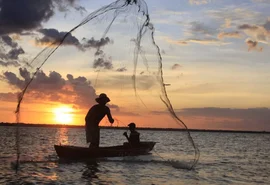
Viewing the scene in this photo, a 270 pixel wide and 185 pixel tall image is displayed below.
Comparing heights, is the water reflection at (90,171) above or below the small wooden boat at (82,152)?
below

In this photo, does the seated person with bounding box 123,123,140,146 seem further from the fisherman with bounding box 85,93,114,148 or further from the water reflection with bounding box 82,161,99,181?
the fisherman with bounding box 85,93,114,148

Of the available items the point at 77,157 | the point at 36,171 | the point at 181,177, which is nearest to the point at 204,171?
the point at 181,177

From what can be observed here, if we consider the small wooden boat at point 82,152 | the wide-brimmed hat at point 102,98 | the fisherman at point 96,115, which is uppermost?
the wide-brimmed hat at point 102,98

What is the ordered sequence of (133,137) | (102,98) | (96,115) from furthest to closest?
(133,137)
(96,115)
(102,98)

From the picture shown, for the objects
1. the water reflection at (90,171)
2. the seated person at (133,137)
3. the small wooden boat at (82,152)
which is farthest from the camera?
the seated person at (133,137)

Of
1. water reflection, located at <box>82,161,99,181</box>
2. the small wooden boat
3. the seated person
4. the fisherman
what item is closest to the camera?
water reflection, located at <box>82,161,99,181</box>

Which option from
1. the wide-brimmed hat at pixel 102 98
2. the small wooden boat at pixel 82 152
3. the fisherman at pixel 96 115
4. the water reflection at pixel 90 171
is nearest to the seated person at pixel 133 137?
the small wooden boat at pixel 82 152

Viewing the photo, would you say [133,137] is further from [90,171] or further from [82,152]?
[90,171]

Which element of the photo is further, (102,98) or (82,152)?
(82,152)

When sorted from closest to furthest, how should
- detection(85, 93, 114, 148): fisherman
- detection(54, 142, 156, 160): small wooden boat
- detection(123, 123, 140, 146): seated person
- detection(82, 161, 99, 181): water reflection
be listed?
detection(82, 161, 99, 181): water reflection < detection(85, 93, 114, 148): fisherman < detection(54, 142, 156, 160): small wooden boat < detection(123, 123, 140, 146): seated person

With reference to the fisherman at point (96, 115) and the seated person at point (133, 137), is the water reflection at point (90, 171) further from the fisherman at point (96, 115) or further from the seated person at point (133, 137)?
the seated person at point (133, 137)

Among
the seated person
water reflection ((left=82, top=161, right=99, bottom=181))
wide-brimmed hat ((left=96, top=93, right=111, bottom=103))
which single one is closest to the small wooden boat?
water reflection ((left=82, top=161, right=99, bottom=181))

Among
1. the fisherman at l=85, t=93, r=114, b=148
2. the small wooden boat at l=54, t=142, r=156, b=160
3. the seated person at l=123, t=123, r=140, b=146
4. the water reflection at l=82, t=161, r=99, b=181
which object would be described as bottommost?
the water reflection at l=82, t=161, r=99, b=181

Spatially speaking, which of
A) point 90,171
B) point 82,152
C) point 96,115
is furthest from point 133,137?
point 90,171
